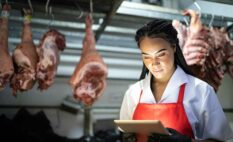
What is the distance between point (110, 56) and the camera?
3.57 metres

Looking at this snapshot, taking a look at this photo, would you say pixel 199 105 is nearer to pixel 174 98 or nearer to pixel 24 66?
pixel 174 98

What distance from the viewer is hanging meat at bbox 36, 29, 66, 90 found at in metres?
2.33

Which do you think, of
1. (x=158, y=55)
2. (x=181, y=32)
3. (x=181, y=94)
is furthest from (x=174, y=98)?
(x=181, y=32)

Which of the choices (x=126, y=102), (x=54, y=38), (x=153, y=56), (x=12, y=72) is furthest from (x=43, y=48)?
(x=153, y=56)

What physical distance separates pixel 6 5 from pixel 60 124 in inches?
61.6

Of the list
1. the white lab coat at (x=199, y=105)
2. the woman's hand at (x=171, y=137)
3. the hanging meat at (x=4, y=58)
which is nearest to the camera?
the woman's hand at (x=171, y=137)

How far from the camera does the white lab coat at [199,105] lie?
59.6 inches

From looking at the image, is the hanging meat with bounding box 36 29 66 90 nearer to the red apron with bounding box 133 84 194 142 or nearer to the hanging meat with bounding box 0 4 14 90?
the hanging meat with bounding box 0 4 14 90

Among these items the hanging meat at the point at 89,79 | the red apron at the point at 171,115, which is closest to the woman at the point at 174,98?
the red apron at the point at 171,115

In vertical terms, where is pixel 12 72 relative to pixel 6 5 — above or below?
below

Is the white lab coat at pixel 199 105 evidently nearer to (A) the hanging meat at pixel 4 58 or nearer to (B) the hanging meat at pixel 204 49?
(B) the hanging meat at pixel 204 49

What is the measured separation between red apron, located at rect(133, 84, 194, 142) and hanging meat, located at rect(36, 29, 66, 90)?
3.22ft

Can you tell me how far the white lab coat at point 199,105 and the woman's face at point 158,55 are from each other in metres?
0.09

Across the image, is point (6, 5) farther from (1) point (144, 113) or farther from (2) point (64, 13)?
(1) point (144, 113)
